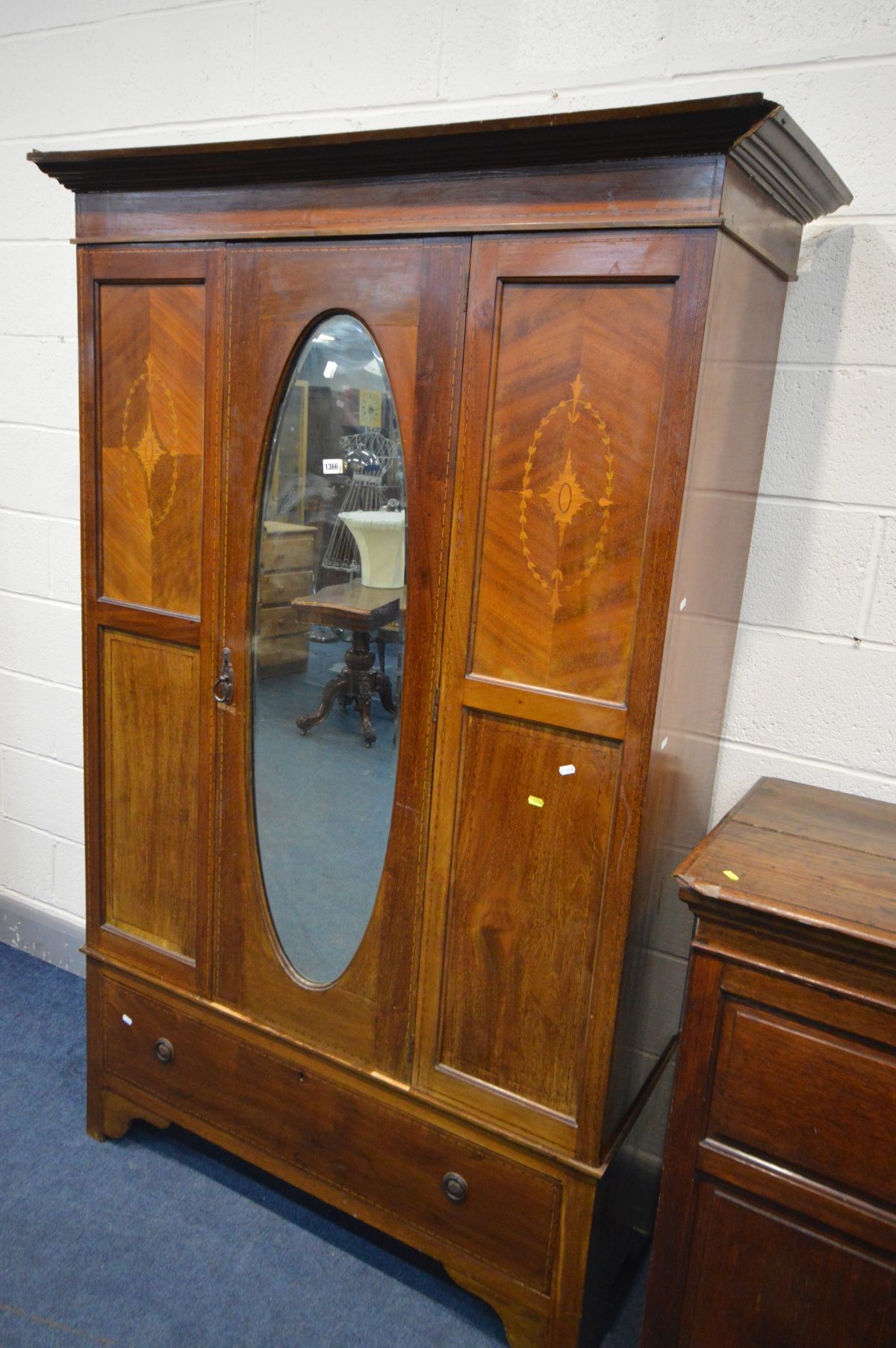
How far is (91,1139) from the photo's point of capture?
6.17 ft

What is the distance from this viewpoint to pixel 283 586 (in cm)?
146

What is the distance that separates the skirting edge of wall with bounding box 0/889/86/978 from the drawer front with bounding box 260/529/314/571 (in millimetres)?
1388

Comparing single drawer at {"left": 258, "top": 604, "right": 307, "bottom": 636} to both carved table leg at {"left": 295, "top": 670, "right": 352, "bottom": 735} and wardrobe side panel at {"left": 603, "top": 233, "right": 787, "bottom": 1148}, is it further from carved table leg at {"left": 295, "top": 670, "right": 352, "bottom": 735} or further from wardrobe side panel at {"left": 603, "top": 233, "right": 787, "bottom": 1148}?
wardrobe side panel at {"left": 603, "top": 233, "right": 787, "bottom": 1148}

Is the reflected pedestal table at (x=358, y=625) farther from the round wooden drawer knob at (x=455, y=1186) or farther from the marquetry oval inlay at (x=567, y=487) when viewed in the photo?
the round wooden drawer knob at (x=455, y=1186)

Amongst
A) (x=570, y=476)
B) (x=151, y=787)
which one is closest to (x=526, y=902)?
(x=570, y=476)

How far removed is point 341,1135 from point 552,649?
91 centimetres

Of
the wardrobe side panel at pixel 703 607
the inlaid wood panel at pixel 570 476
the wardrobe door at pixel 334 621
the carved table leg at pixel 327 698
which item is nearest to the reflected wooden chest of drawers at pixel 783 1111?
the wardrobe side panel at pixel 703 607

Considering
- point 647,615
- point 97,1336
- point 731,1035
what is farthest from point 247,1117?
point 647,615

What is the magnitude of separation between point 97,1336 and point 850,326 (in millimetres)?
1882

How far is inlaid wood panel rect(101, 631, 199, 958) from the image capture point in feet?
5.25

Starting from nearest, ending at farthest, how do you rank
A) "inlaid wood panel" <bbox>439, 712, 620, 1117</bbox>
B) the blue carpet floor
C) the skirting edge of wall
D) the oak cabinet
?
the oak cabinet
"inlaid wood panel" <bbox>439, 712, 620, 1117</bbox>
the blue carpet floor
the skirting edge of wall

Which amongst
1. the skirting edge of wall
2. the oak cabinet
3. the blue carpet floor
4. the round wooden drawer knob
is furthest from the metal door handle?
the skirting edge of wall

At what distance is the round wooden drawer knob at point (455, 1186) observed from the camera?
145 centimetres

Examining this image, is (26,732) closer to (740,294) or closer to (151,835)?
(151,835)
